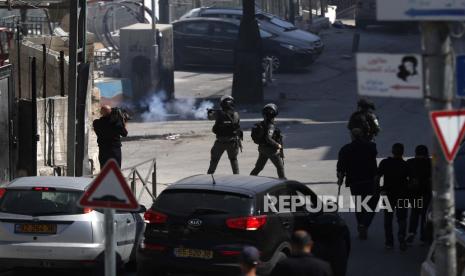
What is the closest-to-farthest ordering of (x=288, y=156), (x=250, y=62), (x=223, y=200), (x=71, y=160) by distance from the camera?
(x=223, y=200)
(x=71, y=160)
(x=288, y=156)
(x=250, y=62)

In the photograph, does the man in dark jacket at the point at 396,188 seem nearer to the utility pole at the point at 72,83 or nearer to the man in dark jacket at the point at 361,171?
the man in dark jacket at the point at 361,171

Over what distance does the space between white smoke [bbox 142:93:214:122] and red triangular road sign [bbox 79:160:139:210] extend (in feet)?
61.5

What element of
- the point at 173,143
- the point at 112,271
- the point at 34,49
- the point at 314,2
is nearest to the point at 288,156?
the point at 173,143

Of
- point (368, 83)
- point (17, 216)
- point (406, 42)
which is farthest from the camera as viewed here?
point (406, 42)

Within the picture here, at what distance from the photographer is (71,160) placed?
18.1 meters

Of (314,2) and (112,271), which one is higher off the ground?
(314,2)

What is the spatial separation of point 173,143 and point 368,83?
1693cm

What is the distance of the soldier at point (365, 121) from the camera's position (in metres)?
17.7

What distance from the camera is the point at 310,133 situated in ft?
85.7

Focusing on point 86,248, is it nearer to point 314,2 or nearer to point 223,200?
point 223,200

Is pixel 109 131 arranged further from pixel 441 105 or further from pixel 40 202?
pixel 441 105

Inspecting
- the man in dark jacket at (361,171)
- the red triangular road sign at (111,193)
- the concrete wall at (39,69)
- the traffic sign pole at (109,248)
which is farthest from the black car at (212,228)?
the concrete wall at (39,69)

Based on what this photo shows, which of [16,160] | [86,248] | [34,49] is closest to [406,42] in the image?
[34,49]

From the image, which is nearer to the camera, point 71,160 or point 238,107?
point 71,160
